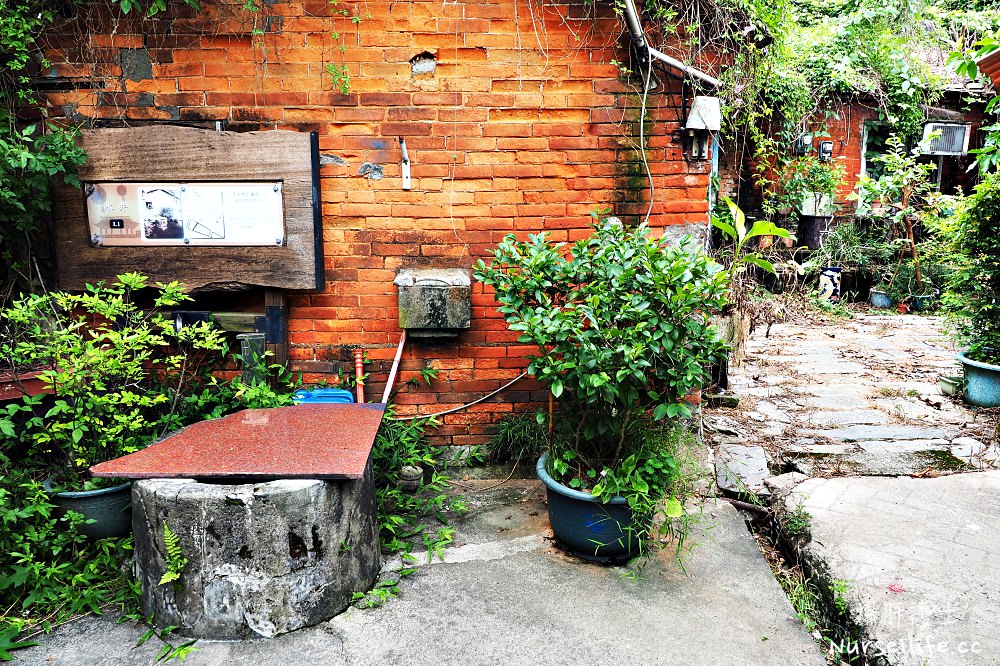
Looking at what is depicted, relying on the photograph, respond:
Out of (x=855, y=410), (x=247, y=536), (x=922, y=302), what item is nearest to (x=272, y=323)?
(x=247, y=536)

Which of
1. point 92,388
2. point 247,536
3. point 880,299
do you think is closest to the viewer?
point 247,536

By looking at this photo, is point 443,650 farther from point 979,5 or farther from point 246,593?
point 979,5

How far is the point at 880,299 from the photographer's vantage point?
11.3m

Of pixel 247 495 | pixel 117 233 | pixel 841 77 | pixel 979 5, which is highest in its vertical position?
pixel 979 5

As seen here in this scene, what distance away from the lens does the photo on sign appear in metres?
3.89

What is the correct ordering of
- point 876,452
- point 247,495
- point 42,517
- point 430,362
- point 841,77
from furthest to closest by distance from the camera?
1. point 841,77
2. point 876,452
3. point 430,362
4. point 42,517
5. point 247,495

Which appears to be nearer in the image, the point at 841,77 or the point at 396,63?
the point at 396,63

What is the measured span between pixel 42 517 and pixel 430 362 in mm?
2211

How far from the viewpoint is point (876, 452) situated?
4.60 m

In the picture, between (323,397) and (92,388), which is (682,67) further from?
(92,388)

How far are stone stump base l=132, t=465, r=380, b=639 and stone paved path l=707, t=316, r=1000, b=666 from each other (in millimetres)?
2388

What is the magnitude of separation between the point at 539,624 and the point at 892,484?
2.70 metres

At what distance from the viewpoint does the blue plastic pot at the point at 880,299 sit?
11.2m

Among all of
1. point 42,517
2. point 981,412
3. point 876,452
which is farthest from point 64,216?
point 981,412
